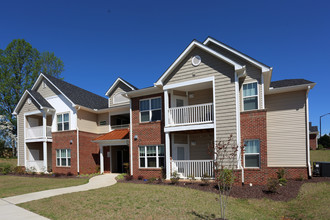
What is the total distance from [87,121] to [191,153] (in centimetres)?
1100

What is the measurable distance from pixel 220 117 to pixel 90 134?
44.1ft

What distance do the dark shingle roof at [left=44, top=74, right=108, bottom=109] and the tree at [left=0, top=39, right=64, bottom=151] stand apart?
1689 centimetres

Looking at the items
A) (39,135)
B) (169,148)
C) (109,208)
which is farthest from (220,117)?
(39,135)

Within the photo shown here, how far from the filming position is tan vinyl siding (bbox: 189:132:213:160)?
16719 millimetres

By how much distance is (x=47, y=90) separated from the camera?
2481cm

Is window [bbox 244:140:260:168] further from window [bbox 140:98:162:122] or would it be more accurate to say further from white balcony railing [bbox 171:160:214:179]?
window [bbox 140:98:162:122]

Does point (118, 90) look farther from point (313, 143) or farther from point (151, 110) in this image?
point (313, 143)

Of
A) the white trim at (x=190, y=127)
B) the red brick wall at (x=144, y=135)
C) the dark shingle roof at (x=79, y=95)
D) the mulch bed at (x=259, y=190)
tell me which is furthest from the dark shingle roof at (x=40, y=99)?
the mulch bed at (x=259, y=190)

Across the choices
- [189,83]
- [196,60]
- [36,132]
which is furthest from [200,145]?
[36,132]

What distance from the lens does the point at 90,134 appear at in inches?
907

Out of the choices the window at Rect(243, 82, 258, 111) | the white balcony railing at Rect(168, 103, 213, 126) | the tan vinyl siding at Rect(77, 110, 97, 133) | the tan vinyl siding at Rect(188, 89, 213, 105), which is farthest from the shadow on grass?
the tan vinyl siding at Rect(77, 110, 97, 133)

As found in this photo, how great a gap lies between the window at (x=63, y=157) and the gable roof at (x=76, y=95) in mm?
4514

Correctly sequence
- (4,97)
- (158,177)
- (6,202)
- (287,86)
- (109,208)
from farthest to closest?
(4,97), (158,177), (287,86), (6,202), (109,208)

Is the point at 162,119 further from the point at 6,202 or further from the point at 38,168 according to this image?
the point at 38,168
